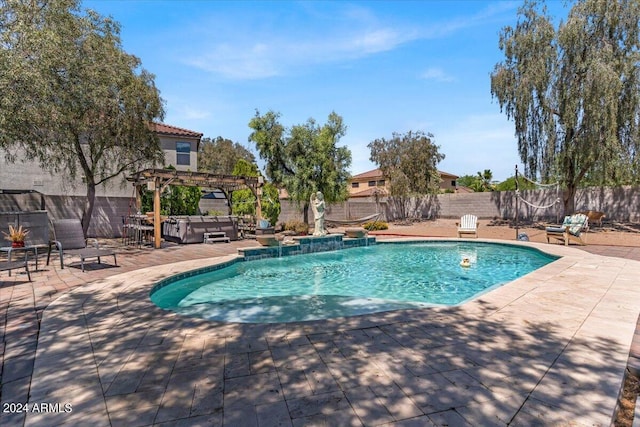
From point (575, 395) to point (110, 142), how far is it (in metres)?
12.4

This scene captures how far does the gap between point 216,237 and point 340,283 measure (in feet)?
23.4

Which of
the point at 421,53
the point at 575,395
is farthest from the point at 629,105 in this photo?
the point at 575,395

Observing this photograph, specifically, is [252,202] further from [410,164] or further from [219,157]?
[219,157]

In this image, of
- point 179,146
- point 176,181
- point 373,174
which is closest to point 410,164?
point 373,174

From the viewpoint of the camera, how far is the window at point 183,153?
1797 cm

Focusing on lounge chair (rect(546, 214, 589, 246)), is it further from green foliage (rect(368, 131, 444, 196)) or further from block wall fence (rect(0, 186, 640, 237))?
green foliage (rect(368, 131, 444, 196))

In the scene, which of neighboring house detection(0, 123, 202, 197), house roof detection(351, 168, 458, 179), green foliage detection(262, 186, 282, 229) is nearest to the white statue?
green foliage detection(262, 186, 282, 229)

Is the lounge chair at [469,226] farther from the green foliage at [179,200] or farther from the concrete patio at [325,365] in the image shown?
the green foliage at [179,200]

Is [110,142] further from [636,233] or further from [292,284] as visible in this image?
[636,233]

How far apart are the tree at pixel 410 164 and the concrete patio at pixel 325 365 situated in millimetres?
18383

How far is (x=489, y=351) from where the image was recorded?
290 cm

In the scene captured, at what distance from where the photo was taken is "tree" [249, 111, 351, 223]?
17.2m

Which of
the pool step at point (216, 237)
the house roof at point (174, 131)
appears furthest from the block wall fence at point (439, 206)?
the house roof at point (174, 131)

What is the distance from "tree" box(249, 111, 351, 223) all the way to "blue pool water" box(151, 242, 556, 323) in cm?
665
